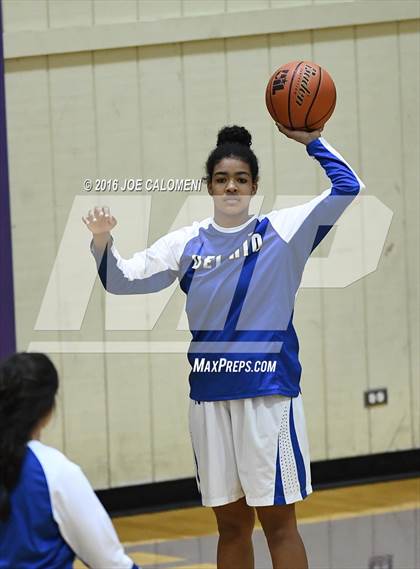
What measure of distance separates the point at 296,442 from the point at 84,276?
2.39 m

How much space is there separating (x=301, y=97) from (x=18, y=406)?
1.77 metres

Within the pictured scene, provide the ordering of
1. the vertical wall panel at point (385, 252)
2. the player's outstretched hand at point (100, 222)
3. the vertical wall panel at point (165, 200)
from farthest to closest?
the vertical wall panel at point (385, 252) → the vertical wall panel at point (165, 200) → the player's outstretched hand at point (100, 222)

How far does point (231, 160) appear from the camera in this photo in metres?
3.72

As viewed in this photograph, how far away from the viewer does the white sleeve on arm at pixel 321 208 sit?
3.59m

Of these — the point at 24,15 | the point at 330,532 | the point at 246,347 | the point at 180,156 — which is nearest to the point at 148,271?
the point at 246,347

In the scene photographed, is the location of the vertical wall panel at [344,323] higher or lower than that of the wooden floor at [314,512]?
higher

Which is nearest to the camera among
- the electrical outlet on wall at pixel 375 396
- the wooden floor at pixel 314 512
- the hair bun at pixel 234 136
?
the hair bun at pixel 234 136

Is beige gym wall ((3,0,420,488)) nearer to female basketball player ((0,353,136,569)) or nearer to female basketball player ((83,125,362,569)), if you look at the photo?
female basketball player ((83,125,362,569))

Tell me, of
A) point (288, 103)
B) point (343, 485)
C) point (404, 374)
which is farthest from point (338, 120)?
point (288, 103)

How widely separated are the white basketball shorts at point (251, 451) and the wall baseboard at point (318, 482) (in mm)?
2331

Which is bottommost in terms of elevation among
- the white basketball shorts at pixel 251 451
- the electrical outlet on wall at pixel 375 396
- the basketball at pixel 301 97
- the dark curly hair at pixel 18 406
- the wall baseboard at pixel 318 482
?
the wall baseboard at pixel 318 482

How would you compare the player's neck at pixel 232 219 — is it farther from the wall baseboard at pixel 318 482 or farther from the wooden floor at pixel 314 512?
the wall baseboard at pixel 318 482

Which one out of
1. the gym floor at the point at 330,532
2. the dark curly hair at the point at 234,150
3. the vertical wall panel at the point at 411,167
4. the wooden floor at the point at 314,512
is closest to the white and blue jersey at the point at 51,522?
the dark curly hair at the point at 234,150

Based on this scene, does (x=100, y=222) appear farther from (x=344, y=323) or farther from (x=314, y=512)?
(x=344, y=323)
